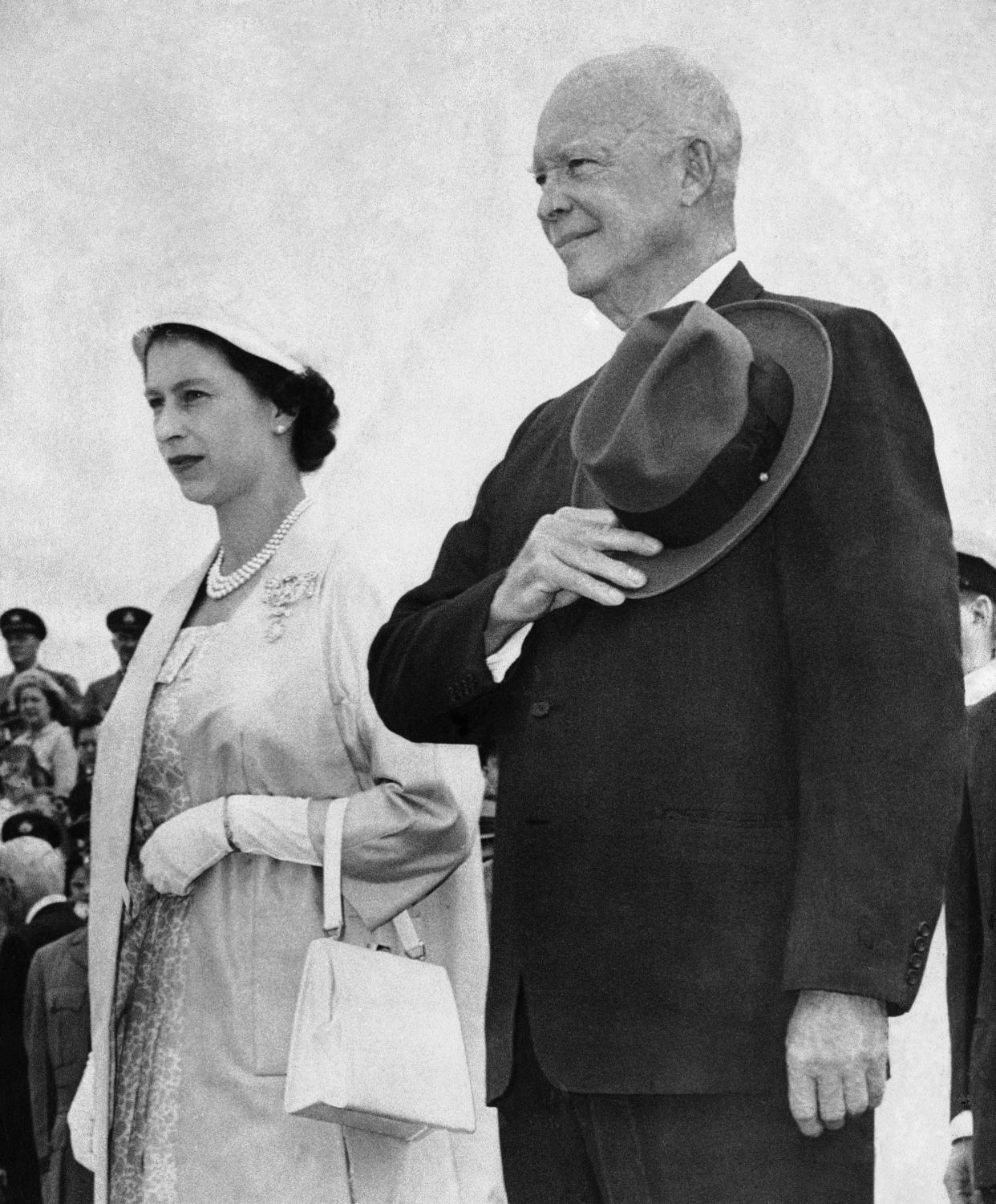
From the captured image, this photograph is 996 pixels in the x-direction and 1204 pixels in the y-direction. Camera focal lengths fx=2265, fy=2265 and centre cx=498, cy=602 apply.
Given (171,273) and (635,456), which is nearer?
(635,456)

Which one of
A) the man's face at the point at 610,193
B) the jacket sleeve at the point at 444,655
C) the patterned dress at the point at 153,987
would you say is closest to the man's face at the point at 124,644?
the patterned dress at the point at 153,987

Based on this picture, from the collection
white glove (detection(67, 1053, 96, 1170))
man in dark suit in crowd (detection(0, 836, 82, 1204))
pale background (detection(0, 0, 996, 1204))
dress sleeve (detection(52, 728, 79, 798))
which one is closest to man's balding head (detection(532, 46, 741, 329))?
white glove (detection(67, 1053, 96, 1170))

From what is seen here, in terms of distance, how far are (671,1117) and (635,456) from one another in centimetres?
56

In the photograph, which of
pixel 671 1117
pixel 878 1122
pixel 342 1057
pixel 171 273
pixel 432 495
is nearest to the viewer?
pixel 671 1117

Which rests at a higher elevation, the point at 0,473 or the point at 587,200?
the point at 0,473

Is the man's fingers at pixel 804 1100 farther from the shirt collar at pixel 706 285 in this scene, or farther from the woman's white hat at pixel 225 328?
the woman's white hat at pixel 225 328

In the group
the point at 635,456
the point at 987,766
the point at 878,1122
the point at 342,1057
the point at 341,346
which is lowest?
the point at 878,1122

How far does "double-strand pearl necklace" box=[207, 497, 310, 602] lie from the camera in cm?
329

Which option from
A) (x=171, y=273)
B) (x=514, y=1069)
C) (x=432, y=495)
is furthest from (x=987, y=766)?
(x=171, y=273)

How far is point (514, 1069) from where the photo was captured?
6.52 ft

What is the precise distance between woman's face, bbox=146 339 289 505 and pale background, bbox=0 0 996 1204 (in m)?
2.09

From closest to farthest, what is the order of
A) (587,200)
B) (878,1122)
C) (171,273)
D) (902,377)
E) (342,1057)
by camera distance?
(902,377)
(587,200)
(342,1057)
(878,1122)
(171,273)

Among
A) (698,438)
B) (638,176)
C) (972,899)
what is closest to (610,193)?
(638,176)

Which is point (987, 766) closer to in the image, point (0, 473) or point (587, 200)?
point (587, 200)
